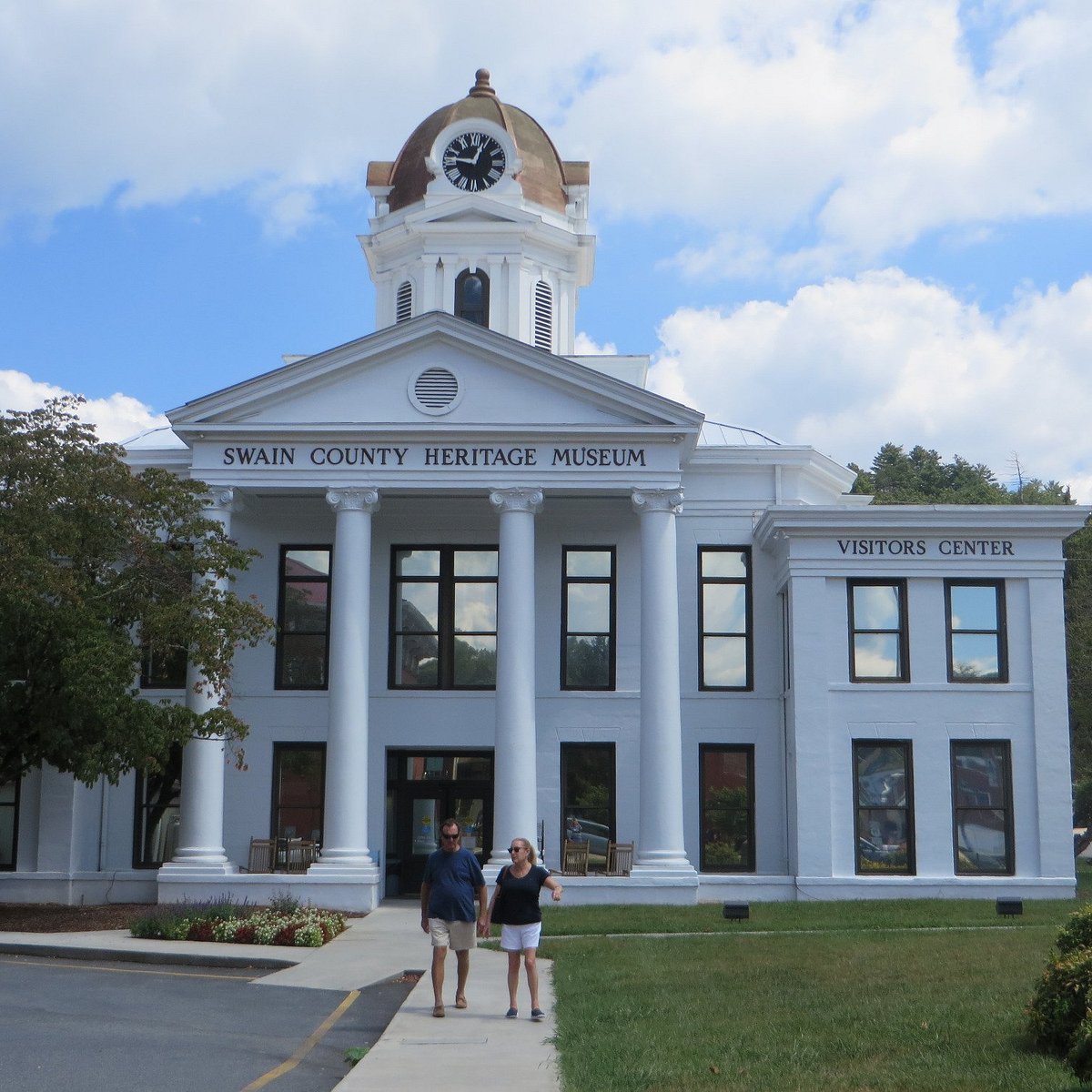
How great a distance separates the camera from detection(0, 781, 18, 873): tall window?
2803 centimetres

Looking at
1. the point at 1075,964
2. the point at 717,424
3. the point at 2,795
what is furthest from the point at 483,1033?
the point at 717,424

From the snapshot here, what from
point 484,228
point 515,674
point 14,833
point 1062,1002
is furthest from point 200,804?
point 1062,1002

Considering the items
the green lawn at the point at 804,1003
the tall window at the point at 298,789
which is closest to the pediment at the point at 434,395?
the tall window at the point at 298,789

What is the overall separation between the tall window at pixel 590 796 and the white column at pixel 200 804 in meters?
6.50

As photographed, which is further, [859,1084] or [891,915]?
[891,915]

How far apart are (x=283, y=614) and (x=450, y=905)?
1608 cm

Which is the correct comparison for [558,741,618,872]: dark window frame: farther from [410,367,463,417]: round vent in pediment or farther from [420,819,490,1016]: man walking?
[420,819,490,1016]: man walking

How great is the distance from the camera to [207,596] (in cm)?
2372

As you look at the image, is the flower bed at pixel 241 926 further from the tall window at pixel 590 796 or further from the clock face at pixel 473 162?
the clock face at pixel 473 162

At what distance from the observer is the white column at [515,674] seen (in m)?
25.6

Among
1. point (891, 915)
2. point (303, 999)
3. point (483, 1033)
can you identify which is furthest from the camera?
point (891, 915)

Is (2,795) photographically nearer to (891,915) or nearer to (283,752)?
(283,752)

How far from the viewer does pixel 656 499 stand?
26688 millimetres

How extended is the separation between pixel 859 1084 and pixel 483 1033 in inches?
148
